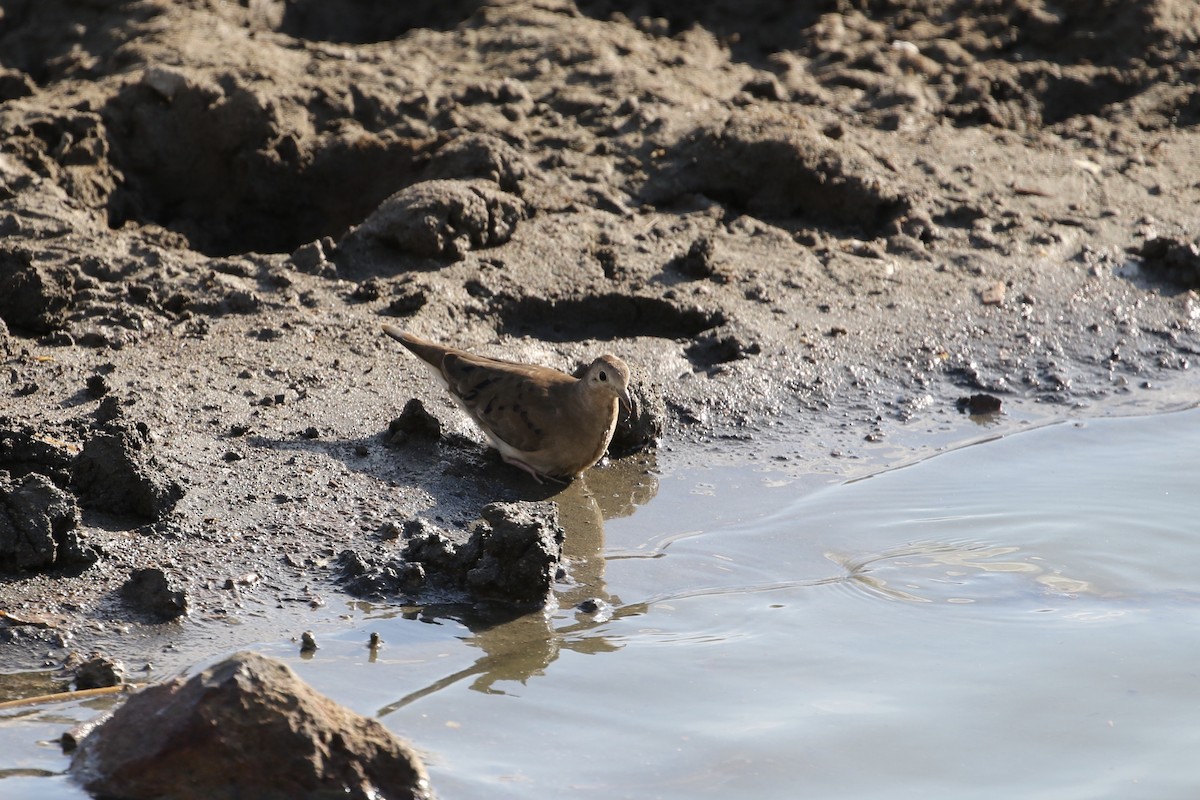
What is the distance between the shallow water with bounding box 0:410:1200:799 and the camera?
Answer: 14.4ft

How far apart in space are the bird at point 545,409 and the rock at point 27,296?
1.96 meters

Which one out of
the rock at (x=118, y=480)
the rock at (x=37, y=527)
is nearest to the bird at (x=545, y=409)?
the rock at (x=118, y=480)

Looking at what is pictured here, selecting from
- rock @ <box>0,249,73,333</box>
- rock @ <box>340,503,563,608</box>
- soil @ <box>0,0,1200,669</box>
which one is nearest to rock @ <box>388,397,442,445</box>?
soil @ <box>0,0,1200,669</box>

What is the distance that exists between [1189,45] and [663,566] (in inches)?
309

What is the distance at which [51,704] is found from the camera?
456 cm

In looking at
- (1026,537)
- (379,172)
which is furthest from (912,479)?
(379,172)

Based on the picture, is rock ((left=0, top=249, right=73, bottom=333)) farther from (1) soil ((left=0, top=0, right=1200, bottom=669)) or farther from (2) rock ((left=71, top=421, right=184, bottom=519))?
(2) rock ((left=71, top=421, right=184, bottom=519))

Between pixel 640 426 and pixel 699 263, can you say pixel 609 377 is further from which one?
pixel 699 263

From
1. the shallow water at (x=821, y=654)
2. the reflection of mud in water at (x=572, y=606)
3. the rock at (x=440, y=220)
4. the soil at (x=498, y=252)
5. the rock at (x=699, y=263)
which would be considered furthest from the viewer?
the rock at (x=699, y=263)

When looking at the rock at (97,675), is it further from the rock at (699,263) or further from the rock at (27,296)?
the rock at (699,263)

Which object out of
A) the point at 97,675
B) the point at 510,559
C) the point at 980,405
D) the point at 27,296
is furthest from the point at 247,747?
the point at 980,405

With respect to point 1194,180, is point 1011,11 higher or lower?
higher

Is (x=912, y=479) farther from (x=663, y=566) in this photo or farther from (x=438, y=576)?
(x=438, y=576)

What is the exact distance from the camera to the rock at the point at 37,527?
17.0 feet
